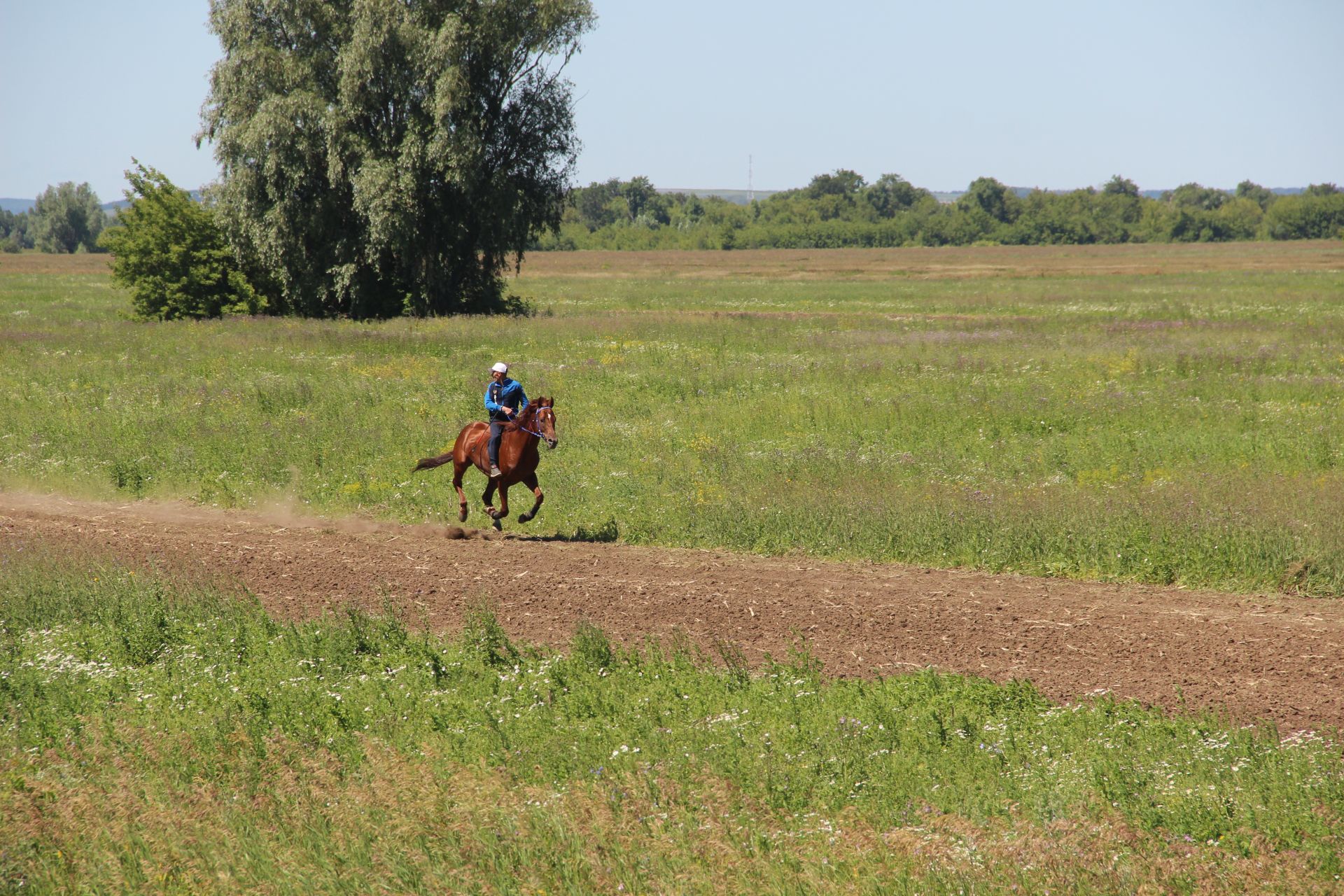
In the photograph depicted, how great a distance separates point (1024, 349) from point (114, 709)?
82.4 ft

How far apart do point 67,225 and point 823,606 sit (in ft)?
587

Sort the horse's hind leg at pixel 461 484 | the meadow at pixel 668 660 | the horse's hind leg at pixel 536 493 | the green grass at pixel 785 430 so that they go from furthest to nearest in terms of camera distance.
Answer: the horse's hind leg at pixel 461 484 < the horse's hind leg at pixel 536 493 < the green grass at pixel 785 430 < the meadow at pixel 668 660

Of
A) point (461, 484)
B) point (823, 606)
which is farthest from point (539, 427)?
point (823, 606)

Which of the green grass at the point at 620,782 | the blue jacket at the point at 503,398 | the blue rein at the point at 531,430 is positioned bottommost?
the green grass at the point at 620,782

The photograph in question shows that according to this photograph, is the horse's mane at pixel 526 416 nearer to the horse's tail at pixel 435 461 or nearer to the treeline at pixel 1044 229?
the horse's tail at pixel 435 461

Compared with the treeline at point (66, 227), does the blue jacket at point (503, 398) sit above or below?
below

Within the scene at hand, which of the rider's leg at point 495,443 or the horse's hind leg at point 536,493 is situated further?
the horse's hind leg at point 536,493

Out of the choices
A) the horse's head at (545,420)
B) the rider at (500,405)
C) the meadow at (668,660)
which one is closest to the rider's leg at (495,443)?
the rider at (500,405)

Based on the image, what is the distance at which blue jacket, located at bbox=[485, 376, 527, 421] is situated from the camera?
591 inches

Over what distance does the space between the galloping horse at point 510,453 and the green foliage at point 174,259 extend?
2852 centimetres

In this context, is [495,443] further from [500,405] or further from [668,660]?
[668,660]

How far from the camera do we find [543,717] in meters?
8.87

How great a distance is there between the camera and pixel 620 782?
7742 millimetres

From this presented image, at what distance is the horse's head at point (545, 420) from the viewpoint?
1427cm
